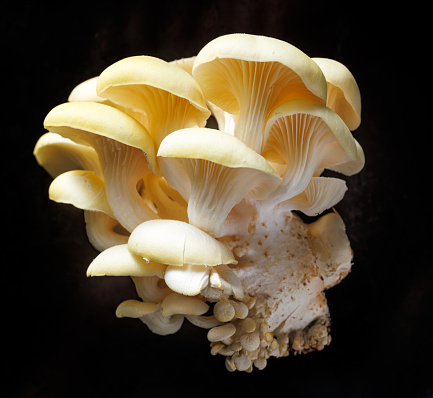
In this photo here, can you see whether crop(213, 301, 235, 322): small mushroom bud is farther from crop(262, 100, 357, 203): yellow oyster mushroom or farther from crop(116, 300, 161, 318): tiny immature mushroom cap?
crop(262, 100, 357, 203): yellow oyster mushroom

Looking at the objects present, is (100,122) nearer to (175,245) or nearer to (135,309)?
(175,245)

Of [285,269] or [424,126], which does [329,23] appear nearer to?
[424,126]

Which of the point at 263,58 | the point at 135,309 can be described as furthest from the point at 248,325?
the point at 263,58

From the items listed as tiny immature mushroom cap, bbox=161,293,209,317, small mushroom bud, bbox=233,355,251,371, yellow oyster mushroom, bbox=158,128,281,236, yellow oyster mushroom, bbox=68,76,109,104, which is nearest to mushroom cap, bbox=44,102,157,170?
yellow oyster mushroom, bbox=158,128,281,236

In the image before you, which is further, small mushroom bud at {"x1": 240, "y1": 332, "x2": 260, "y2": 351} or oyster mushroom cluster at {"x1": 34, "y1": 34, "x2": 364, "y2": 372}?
small mushroom bud at {"x1": 240, "y1": 332, "x2": 260, "y2": 351}

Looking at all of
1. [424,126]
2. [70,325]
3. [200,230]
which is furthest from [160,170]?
[424,126]

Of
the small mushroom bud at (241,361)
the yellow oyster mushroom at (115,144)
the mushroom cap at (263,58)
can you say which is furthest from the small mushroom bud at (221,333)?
the mushroom cap at (263,58)

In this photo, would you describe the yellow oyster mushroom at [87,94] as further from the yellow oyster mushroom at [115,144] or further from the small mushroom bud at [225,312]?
the small mushroom bud at [225,312]
